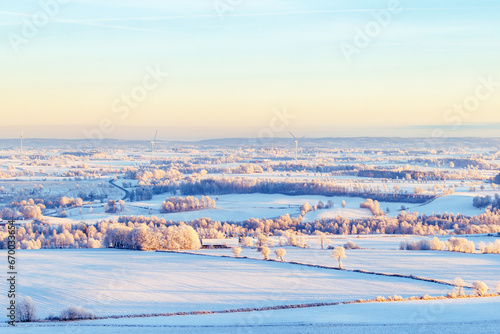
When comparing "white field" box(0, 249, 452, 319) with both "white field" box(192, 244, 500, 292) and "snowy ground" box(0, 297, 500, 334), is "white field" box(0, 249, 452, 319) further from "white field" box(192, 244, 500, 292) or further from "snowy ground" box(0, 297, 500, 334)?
"white field" box(192, 244, 500, 292)

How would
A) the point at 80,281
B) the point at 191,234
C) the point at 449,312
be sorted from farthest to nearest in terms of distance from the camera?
the point at 191,234 → the point at 80,281 → the point at 449,312

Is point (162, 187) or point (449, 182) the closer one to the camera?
point (162, 187)

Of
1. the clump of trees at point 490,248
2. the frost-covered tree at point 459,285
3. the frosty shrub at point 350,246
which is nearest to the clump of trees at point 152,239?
the frosty shrub at point 350,246

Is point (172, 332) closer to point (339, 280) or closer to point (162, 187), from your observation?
point (339, 280)

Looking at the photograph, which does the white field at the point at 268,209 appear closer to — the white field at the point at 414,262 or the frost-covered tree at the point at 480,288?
the white field at the point at 414,262

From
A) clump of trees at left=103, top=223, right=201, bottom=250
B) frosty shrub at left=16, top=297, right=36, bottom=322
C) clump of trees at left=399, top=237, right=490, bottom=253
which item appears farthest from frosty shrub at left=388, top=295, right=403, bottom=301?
clump of trees at left=103, top=223, right=201, bottom=250

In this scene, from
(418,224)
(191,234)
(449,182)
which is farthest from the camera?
(449,182)

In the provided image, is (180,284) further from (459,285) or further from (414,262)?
(414,262)

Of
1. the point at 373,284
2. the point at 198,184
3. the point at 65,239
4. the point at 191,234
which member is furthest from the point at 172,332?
the point at 198,184
